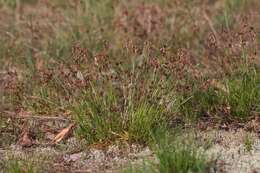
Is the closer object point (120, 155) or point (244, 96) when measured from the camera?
point (120, 155)

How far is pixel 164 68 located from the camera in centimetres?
452

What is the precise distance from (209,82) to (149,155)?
981 mm

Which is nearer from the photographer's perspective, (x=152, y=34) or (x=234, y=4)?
(x=152, y=34)

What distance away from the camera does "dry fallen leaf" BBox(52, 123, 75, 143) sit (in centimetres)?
451

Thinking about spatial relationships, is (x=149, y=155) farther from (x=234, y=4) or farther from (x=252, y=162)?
(x=234, y=4)

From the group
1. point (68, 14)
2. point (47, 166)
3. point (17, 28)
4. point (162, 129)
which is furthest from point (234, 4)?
point (47, 166)

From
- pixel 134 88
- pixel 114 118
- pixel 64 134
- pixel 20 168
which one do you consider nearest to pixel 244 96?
pixel 134 88

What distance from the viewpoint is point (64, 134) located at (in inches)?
178

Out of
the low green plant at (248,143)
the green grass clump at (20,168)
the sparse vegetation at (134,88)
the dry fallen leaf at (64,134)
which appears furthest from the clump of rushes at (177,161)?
the dry fallen leaf at (64,134)

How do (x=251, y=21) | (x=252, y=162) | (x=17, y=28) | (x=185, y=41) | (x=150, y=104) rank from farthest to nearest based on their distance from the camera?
(x=17, y=28), (x=185, y=41), (x=251, y=21), (x=150, y=104), (x=252, y=162)

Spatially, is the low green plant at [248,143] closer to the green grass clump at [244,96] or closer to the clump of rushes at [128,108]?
the green grass clump at [244,96]

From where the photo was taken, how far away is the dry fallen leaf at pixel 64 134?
451 centimetres

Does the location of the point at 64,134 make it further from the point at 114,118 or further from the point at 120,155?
the point at 120,155

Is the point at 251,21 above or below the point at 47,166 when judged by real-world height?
above
